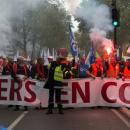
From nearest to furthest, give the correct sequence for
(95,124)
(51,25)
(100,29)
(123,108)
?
(95,124)
(123,108)
(100,29)
(51,25)

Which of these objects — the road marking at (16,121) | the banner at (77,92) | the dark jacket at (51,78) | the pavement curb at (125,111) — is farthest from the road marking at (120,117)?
the road marking at (16,121)

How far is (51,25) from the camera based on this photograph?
5762cm

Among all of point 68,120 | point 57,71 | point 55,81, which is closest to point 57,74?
point 57,71

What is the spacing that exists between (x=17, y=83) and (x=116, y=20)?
27.7ft

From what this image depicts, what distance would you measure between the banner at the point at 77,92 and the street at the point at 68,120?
29 cm

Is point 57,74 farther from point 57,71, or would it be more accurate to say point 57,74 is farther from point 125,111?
point 125,111

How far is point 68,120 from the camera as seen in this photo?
56.6ft

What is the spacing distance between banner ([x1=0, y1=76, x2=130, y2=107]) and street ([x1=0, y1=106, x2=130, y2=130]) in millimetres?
295

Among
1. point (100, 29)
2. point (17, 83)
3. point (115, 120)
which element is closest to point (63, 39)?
point (100, 29)

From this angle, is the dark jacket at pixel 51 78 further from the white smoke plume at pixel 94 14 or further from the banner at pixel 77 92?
the white smoke plume at pixel 94 14

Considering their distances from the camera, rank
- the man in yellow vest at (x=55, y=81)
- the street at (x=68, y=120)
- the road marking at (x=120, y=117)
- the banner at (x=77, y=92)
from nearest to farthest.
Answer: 1. the street at (x=68, y=120)
2. the road marking at (x=120, y=117)
3. the man in yellow vest at (x=55, y=81)
4. the banner at (x=77, y=92)

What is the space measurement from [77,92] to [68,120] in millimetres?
3490

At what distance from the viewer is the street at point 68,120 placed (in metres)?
15.6

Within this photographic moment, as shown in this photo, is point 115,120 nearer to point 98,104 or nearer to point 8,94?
point 98,104
